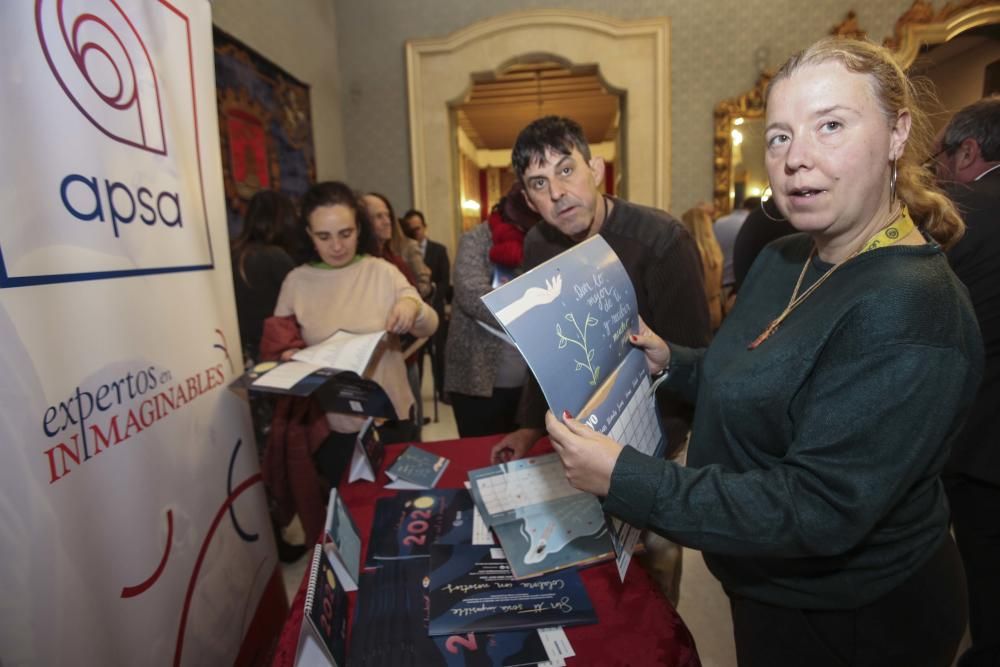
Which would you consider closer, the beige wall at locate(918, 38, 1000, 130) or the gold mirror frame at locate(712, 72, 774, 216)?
the beige wall at locate(918, 38, 1000, 130)

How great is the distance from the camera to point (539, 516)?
108cm

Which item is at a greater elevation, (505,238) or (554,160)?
(554,160)

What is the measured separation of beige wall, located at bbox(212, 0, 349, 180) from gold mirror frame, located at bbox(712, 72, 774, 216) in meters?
3.72

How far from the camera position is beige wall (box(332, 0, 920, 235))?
5000 millimetres

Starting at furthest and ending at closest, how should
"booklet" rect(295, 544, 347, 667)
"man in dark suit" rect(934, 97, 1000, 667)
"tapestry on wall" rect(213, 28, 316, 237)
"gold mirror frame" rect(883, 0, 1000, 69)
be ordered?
"gold mirror frame" rect(883, 0, 1000, 69), "tapestry on wall" rect(213, 28, 316, 237), "man in dark suit" rect(934, 97, 1000, 667), "booklet" rect(295, 544, 347, 667)

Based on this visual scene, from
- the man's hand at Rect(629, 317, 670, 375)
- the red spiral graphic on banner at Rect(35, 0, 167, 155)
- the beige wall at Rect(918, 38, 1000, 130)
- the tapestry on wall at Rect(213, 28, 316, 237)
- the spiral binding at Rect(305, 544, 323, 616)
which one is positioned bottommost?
the spiral binding at Rect(305, 544, 323, 616)

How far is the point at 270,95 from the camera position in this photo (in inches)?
160

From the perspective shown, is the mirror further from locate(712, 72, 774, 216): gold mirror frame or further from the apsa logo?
the apsa logo

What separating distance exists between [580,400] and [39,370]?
33.2 inches

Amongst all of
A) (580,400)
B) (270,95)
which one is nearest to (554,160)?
(580,400)

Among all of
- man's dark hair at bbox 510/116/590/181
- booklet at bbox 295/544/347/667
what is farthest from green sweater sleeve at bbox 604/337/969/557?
man's dark hair at bbox 510/116/590/181

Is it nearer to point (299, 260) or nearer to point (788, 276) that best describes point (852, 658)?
point (788, 276)

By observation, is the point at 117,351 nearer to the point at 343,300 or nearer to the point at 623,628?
the point at 343,300

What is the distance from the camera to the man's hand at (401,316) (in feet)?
5.57
